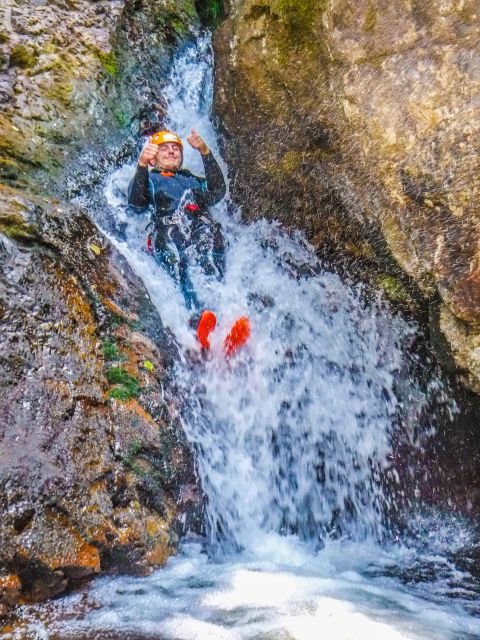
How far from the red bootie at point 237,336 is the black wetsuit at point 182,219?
0.60m

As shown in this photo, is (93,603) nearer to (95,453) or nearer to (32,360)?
(95,453)

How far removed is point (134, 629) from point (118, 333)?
2.04 m

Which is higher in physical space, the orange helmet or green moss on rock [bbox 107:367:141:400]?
the orange helmet

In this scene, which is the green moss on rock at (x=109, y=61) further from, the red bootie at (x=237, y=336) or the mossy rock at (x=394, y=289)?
the mossy rock at (x=394, y=289)

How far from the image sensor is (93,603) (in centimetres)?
242

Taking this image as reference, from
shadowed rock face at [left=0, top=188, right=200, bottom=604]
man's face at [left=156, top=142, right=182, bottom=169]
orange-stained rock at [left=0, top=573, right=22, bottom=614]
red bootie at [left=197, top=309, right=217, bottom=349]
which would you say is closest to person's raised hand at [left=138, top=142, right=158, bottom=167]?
man's face at [left=156, top=142, right=182, bottom=169]

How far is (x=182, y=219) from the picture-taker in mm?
4957

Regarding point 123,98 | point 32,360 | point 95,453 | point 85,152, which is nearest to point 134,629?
point 95,453

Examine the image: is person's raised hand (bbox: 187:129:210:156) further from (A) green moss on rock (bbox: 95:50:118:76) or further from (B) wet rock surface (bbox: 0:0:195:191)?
(A) green moss on rock (bbox: 95:50:118:76)

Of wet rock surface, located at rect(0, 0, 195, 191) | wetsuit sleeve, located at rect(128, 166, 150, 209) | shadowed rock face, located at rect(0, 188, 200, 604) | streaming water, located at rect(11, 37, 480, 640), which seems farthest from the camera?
wetsuit sleeve, located at rect(128, 166, 150, 209)

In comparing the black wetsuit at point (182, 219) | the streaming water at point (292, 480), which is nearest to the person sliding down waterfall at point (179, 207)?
the black wetsuit at point (182, 219)

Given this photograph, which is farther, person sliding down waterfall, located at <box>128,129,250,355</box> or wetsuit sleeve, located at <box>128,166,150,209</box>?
wetsuit sleeve, located at <box>128,166,150,209</box>

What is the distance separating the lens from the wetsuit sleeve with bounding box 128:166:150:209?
4.93 m

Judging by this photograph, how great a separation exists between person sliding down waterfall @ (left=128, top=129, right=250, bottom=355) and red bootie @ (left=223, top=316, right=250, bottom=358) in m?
0.57
